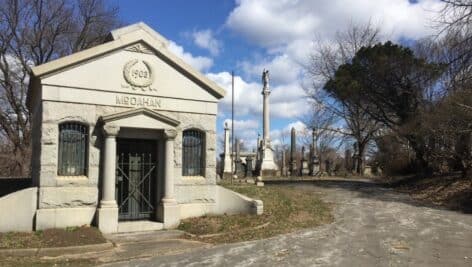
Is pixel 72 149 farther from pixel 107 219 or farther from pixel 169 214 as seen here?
pixel 169 214

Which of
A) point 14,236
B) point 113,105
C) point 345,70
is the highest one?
point 345,70

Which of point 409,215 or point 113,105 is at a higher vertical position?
point 113,105

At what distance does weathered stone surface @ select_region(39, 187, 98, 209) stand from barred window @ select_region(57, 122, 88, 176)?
0.44 meters

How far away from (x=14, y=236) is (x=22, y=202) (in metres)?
0.95

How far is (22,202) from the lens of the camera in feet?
40.3

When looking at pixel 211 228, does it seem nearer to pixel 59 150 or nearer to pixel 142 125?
pixel 142 125

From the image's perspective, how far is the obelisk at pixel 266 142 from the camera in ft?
104

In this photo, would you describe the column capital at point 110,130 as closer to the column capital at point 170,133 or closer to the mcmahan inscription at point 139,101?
the mcmahan inscription at point 139,101

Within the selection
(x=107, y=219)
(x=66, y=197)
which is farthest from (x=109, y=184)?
(x=66, y=197)

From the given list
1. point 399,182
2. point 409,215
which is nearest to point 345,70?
point 399,182

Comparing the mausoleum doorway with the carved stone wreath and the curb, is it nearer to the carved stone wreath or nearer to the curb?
the carved stone wreath

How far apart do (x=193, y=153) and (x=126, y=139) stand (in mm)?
1995

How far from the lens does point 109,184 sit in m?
13.0

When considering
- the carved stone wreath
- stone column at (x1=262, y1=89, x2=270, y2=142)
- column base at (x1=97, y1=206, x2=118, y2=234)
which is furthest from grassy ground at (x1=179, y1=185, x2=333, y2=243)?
stone column at (x1=262, y1=89, x2=270, y2=142)
